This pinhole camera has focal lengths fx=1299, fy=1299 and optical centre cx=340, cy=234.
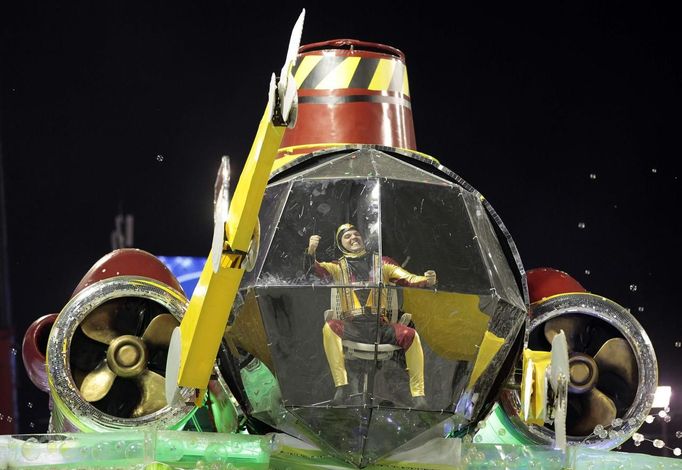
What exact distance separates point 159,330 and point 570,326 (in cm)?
166

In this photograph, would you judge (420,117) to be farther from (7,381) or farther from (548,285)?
(548,285)

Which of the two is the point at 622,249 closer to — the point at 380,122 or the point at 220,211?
the point at 380,122

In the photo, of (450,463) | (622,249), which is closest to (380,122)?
(450,463)

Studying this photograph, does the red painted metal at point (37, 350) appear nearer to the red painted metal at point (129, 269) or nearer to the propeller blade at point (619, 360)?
the red painted metal at point (129, 269)

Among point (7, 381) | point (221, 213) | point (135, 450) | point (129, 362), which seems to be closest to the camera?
point (221, 213)

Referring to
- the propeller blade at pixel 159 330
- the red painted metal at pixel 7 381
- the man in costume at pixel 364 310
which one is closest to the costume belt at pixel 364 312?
the man in costume at pixel 364 310

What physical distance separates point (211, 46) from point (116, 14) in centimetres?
78

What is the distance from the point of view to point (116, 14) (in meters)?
10.1

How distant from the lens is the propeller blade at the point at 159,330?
16.0ft

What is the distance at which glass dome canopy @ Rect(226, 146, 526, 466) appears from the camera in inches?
160

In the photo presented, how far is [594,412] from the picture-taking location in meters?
5.14

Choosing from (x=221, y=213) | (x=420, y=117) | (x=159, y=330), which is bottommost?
(x=159, y=330)

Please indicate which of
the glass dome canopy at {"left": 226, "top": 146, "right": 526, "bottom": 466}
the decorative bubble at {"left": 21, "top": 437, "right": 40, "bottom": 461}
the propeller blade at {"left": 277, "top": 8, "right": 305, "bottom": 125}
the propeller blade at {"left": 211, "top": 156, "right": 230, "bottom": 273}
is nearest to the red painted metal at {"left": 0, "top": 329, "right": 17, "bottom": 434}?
the decorative bubble at {"left": 21, "top": 437, "right": 40, "bottom": 461}

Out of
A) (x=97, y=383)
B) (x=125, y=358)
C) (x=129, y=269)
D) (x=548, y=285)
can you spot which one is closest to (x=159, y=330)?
(x=125, y=358)
